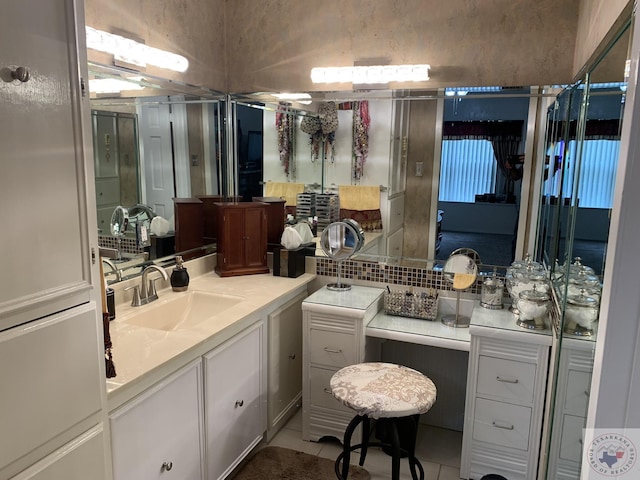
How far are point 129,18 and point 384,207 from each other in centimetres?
160

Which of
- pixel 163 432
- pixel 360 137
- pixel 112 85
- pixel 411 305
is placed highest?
pixel 112 85

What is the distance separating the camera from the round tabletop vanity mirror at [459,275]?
2.53 meters

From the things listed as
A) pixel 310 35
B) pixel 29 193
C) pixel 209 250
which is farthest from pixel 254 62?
pixel 29 193

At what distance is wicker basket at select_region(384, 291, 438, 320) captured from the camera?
2625 millimetres

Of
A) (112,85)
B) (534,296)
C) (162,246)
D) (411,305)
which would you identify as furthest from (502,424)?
(112,85)

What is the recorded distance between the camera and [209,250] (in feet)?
9.64

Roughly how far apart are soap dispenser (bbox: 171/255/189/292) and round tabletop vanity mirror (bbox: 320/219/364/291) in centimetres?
77

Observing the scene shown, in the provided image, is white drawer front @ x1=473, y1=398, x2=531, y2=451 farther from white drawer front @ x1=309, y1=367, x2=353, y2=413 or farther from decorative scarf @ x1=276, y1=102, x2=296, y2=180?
decorative scarf @ x1=276, y1=102, x2=296, y2=180

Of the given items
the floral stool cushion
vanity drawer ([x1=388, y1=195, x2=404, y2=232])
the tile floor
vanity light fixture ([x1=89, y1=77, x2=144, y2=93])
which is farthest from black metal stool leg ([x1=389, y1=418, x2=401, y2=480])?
vanity light fixture ([x1=89, y1=77, x2=144, y2=93])

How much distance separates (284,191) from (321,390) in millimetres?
1204

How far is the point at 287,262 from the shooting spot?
2.81 metres

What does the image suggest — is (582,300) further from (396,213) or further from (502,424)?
(396,213)

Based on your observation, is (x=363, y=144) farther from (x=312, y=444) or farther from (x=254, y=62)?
(x=312, y=444)

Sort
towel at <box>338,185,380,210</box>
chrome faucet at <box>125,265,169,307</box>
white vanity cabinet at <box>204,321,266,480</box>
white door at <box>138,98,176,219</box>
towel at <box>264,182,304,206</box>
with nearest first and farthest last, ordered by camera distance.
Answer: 1. white vanity cabinet at <box>204,321,266,480</box>
2. chrome faucet at <box>125,265,169,307</box>
3. white door at <box>138,98,176,219</box>
4. towel at <box>338,185,380,210</box>
5. towel at <box>264,182,304,206</box>
